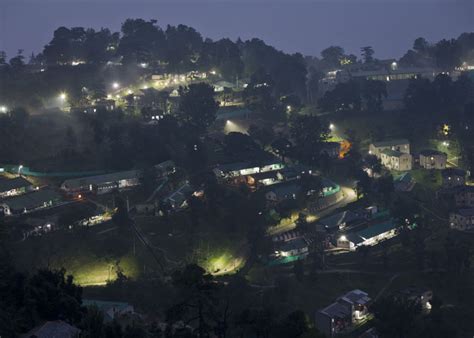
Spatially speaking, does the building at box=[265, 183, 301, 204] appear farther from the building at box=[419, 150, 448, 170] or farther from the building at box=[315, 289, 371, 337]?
the building at box=[419, 150, 448, 170]

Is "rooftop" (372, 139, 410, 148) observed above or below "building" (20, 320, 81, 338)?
above

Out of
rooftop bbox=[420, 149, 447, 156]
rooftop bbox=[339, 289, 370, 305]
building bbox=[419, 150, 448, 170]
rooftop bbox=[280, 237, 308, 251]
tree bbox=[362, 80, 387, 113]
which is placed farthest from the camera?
tree bbox=[362, 80, 387, 113]

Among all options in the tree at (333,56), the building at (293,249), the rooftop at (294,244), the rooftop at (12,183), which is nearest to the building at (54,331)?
the building at (293,249)

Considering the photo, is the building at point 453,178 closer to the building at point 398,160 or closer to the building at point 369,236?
the building at point 398,160

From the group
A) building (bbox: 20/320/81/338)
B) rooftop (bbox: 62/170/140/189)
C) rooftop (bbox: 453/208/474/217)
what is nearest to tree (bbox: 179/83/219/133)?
rooftop (bbox: 62/170/140/189)

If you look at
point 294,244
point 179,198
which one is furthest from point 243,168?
point 294,244
